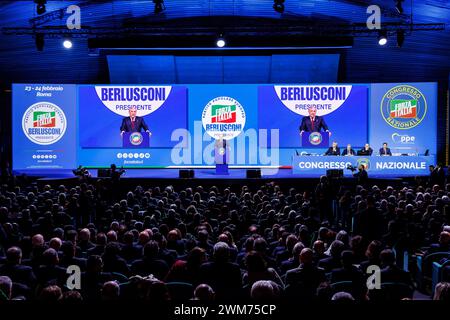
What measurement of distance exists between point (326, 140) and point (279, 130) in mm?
1840

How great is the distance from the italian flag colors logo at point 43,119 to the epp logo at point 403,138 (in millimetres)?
12964

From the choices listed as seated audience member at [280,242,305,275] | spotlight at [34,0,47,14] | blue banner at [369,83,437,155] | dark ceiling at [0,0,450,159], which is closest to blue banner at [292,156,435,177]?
blue banner at [369,83,437,155]

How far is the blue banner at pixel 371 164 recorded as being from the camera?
17.7 metres

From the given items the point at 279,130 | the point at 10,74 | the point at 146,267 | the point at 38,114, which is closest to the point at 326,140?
the point at 279,130

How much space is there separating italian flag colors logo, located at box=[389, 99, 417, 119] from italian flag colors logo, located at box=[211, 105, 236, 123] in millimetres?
6020

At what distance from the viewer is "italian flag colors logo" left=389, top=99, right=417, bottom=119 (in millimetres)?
20469

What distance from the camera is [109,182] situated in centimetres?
1539

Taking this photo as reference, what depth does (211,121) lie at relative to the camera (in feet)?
68.5

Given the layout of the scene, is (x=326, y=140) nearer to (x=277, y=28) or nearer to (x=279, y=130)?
(x=279, y=130)

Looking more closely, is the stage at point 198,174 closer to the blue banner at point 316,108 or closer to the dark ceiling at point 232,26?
the blue banner at point 316,108

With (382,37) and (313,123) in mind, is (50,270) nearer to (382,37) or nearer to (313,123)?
(382,37)

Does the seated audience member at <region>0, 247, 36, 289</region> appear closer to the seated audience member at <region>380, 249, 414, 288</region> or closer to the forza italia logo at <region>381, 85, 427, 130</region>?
the seated audience member at <region>380, 249, 414, 288</region>

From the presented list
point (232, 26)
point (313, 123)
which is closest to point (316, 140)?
point (313, 123)

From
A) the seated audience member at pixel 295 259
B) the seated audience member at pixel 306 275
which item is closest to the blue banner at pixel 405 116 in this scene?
the seated audience member at pixel 295 259
